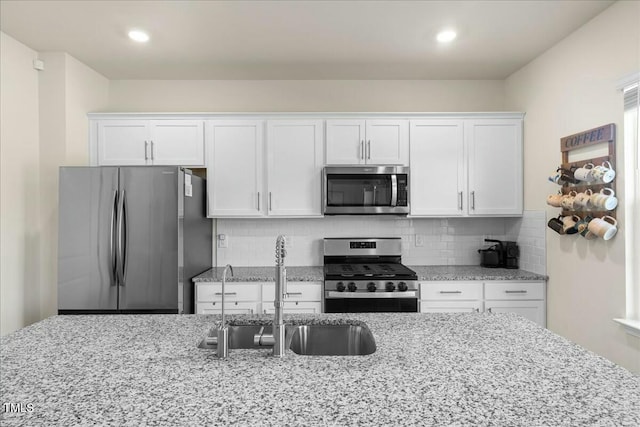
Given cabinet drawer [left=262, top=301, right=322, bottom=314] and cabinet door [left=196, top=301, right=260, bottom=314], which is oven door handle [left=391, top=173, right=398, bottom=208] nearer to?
cabinet drawer [left=262, top=301, right=322, bottom=314]

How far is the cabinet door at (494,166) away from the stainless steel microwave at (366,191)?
0.65 meters

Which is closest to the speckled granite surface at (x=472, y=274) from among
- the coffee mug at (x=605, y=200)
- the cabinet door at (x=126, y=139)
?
the coffee mug at (x=605, y=200)

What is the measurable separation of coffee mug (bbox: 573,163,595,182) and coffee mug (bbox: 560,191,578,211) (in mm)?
150

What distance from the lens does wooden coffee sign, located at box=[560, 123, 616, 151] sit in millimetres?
2393

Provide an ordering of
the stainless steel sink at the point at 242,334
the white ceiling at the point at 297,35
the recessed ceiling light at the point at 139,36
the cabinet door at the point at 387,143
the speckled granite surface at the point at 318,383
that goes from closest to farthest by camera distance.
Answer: the speckled granite surface at the point at 318,383
the stainless steel sink at the point at 242,334
the white ceiling at the point at 297,35
the recessed ceiling light at the point at 139,36
the cabinet door at the point at 387,143

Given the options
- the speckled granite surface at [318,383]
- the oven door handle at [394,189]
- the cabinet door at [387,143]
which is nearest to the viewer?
the speckled granite surface at [318,383]

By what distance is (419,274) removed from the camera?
3246 millimetres

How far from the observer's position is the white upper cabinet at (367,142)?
11.3 feet

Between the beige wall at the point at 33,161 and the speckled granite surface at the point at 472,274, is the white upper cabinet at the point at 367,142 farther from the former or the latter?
the beige wall at the point at 33,161

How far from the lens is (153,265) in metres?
2.88

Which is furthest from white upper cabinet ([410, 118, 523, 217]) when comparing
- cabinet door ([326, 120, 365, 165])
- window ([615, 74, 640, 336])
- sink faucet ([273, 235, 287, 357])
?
Answer: sink faucet ([273, 235, 287, 357])

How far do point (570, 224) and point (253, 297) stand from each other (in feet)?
7.93

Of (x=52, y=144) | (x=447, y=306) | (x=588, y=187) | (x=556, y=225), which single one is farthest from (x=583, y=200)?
(x=52, y=144)

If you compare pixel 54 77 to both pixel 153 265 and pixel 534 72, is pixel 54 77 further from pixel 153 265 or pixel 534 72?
pixel 534 72
